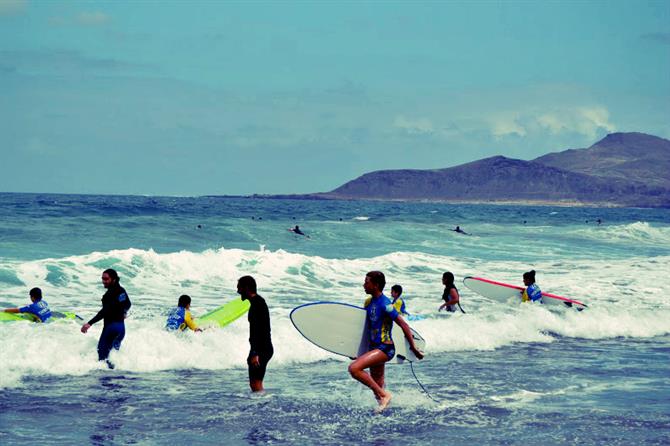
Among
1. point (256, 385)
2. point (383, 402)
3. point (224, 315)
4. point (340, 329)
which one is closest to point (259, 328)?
point (256, 385)

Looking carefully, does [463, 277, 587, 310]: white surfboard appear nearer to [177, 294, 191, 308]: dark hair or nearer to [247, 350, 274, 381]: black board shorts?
[177, 294, 191, 308]: dark hair

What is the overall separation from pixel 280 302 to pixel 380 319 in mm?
9000

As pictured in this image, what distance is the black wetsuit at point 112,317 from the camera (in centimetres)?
975

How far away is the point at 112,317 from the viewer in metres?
9.86

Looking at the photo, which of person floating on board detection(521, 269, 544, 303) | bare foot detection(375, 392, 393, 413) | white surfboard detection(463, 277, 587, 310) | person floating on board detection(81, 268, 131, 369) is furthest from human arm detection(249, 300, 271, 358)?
white surfboard detection(463, 277, 587, 310)

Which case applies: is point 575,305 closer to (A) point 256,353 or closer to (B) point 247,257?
(A) point 256,353

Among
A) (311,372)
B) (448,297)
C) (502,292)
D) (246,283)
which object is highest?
(246,283)

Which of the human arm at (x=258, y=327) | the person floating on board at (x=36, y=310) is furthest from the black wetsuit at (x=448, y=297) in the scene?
the person floating on board at (x=36, y=310)

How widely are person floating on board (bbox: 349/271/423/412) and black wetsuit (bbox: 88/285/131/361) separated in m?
3.50

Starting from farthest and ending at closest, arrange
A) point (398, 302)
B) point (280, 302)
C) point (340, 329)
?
point (280, 302), point (398, 302), point (340, 329)

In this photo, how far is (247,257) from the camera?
23.3 m

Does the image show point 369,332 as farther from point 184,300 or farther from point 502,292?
point 502,292

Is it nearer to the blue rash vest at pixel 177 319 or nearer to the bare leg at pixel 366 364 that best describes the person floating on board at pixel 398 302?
the blue rash vest at pixel 177 319

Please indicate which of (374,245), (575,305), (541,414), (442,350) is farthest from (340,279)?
(374,245)
